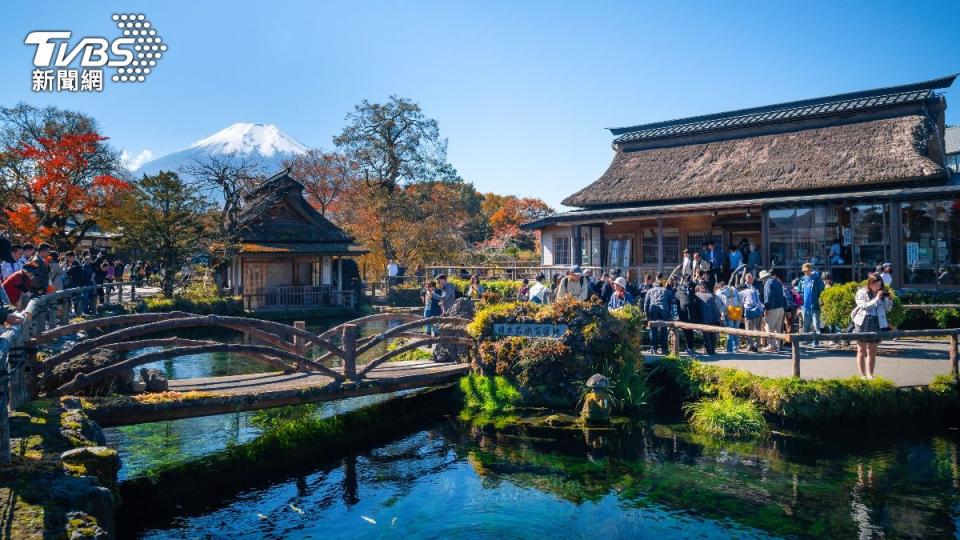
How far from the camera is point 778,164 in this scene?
21359mm

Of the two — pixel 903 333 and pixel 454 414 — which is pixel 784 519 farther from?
pixel 454 414

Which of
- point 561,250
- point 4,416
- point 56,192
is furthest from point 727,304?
point 56,192

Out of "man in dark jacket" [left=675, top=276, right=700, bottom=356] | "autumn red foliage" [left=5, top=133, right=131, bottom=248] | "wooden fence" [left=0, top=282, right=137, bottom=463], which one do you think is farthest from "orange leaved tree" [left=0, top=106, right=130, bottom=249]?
"man in dark jacket" [left=675, top=276, right=700, bottom=356]

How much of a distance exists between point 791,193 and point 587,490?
15.1m

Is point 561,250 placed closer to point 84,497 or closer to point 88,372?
point 88,372

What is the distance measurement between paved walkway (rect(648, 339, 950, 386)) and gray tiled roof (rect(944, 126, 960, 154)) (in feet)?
126

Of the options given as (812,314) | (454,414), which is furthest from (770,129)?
(454,414)

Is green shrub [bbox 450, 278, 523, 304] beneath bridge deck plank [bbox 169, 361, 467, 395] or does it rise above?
above

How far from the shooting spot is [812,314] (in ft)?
44.0

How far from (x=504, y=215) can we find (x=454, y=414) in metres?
35.9

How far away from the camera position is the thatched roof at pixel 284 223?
2848 centimetres

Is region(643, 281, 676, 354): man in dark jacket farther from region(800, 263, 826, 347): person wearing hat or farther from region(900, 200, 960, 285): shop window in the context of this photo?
region(900, 200, 960, 285): shop window

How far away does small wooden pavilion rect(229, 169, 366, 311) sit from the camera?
28156 mm

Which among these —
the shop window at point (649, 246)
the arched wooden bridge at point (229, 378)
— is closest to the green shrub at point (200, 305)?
the arched wooden bridge at point (229, 378)
